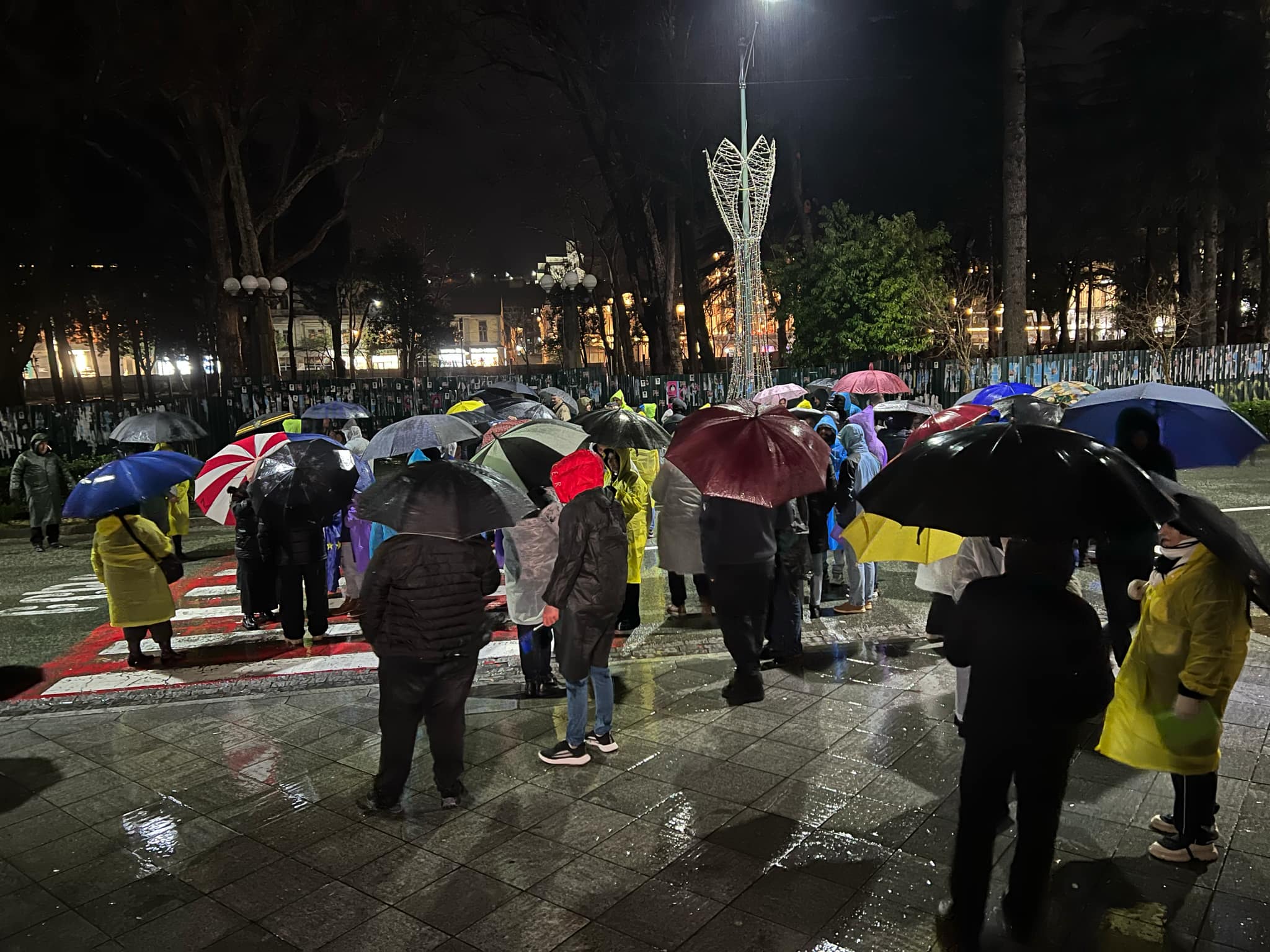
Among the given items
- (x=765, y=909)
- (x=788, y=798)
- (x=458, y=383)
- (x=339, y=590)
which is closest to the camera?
(x=765, y=909)

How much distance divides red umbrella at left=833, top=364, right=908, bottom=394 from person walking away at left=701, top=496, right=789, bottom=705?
236 inches

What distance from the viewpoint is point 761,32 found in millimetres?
25531

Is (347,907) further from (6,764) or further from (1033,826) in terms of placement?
(6,764)

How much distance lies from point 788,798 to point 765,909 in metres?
0.99

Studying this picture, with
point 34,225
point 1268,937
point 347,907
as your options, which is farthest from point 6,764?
point 34,225

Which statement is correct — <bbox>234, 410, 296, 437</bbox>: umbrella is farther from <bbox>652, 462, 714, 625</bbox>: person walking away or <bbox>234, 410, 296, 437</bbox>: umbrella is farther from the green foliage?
the green foliage

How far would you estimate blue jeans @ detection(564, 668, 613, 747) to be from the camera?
5.14 meters

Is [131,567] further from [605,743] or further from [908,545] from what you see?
[908,545]

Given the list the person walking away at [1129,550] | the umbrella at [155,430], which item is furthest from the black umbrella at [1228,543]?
the umbrella at [155,430]

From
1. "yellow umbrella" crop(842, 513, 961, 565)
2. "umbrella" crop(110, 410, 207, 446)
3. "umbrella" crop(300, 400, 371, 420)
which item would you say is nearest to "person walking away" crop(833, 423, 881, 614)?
"yellow umbrella" crop(842, 513, 961, 565)

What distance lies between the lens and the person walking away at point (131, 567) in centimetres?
707

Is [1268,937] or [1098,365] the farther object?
[1098,365]

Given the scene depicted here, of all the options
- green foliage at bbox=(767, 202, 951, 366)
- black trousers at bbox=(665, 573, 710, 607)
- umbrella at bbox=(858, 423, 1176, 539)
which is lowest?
black trousers at bbox=(665, 573, 710, 607)

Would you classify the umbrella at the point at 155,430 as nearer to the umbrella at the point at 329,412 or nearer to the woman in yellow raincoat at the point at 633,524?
the umbrella at the point at 329,412
